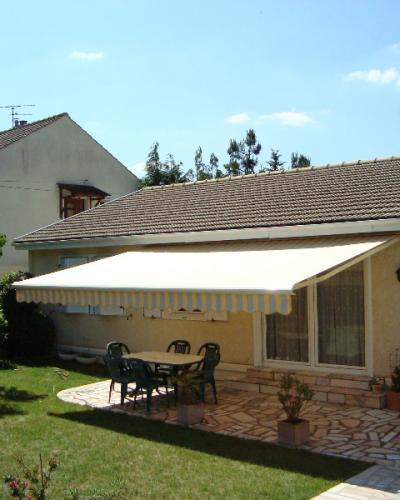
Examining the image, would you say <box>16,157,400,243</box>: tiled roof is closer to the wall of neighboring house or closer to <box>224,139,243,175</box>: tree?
the wall of neighboring house

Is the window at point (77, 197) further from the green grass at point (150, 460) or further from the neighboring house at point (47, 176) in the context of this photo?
the green grass at point (150, 460)

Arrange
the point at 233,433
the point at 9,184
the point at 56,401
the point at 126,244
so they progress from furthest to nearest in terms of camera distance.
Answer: the point at 9,184
the point at 126,244
the point at 56,401
the point at 233,433

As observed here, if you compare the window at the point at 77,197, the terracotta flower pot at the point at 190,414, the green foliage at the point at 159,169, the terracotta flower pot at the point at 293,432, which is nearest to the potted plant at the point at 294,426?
the terracotta flower pot at the point at 293,432

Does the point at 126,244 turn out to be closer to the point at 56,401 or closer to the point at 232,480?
the point at 56,401

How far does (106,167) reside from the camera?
1791 inches

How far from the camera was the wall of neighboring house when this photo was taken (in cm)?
1744

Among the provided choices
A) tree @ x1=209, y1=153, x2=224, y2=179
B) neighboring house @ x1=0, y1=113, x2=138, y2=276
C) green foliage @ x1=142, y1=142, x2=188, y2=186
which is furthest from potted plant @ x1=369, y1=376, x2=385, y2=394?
tree @ x1=209, y1=153, x2=224, y2=179

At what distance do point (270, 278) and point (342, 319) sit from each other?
548 cm

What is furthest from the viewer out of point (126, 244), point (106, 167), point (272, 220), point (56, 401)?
point (106, 167)

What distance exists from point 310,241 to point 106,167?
2950cm

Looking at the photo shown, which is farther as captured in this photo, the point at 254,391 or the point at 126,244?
the point at 126,244

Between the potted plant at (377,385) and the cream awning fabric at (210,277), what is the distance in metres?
3.92

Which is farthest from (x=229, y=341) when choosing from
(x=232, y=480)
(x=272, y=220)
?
(x=232, y=480)

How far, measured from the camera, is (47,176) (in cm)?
4188
